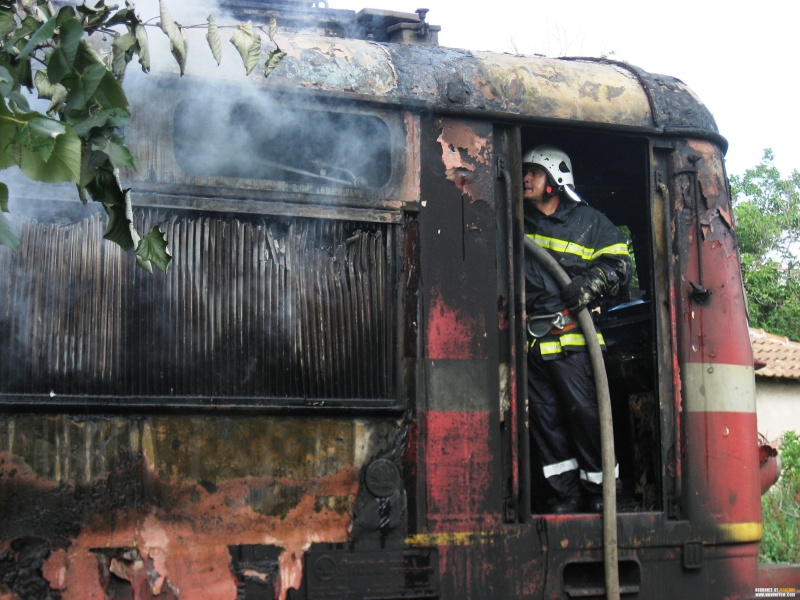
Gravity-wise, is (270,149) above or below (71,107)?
above

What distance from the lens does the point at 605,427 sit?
15.1 feet

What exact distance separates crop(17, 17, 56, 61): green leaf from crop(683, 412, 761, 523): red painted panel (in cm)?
324

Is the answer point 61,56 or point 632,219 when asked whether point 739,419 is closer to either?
point 632,219

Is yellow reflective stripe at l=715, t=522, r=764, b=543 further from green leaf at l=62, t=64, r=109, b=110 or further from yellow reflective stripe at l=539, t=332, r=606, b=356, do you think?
green leaf at l=62, t=64, r=109, b=110

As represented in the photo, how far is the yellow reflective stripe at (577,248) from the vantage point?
4977 millimetres

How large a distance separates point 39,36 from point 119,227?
484 mm

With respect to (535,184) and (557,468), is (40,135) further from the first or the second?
(535,184)

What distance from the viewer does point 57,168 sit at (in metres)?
2.27

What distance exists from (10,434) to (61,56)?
5.61ft

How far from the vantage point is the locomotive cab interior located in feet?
15.9

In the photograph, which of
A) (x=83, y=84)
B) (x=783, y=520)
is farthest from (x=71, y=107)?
(x=783, y=520)

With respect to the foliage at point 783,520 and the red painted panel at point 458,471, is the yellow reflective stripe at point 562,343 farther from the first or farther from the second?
the foliage at point 783,520

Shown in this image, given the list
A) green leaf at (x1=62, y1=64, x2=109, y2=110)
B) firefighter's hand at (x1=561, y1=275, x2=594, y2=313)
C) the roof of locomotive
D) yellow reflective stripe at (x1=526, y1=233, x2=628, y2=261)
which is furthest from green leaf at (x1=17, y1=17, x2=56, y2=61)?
yellow reflective stripe at (x1=526, y1=233, x2=628, y2=261)

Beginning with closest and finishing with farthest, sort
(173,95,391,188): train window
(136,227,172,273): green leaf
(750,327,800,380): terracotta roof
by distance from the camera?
(136,227,172,273): green leaf < (173,95,391,188): train window < (750,327,800,380): terracotta roof
